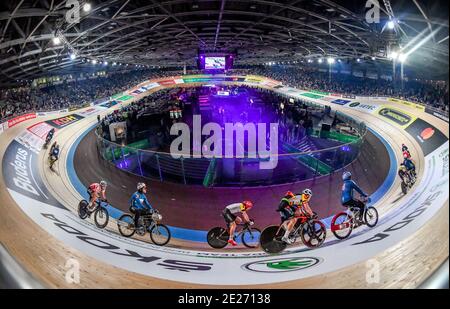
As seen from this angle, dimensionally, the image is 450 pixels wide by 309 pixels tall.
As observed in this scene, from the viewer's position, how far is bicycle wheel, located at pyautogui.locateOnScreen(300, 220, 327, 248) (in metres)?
6.08

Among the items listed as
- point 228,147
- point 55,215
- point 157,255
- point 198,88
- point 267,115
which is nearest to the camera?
point 157,255

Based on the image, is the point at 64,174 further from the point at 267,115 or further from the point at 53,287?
the point at 267,115

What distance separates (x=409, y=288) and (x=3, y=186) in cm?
922

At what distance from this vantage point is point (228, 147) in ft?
52.4


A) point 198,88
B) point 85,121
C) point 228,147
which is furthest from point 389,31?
point 198,88

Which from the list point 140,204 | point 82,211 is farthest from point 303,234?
point 82,211

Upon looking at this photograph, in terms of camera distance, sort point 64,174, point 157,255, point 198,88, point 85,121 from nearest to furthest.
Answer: point 157,255 → point 64,174 → point 85,121 → point 198,88

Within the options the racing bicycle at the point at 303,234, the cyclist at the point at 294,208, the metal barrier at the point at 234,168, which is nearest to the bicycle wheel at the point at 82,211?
the metal barrier at the point at 234,168

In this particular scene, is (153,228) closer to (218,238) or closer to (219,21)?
(218,238)

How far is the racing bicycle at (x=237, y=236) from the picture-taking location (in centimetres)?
675

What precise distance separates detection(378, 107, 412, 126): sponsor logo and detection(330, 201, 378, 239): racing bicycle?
734 centimetres

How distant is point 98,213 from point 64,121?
1419 centimetres

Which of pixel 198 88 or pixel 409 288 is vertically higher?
pixel 198 88

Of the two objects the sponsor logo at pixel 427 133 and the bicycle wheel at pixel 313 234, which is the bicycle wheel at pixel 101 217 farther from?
the sponsor logo at pixel 427 133
